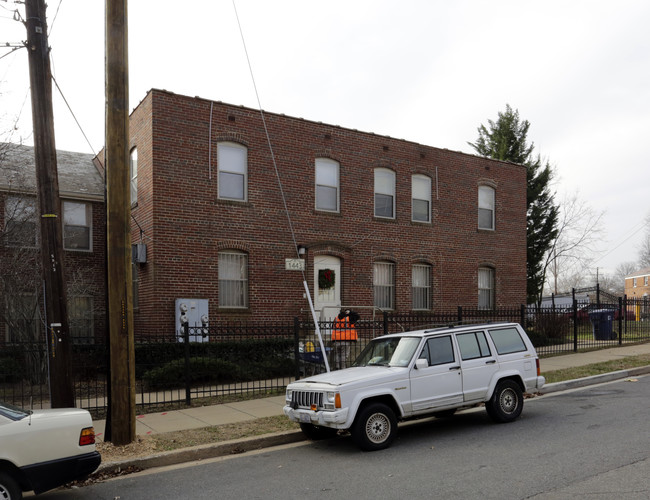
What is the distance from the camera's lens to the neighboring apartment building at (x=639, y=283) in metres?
90.6

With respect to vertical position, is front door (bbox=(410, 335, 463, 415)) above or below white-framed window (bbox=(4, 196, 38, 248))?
below

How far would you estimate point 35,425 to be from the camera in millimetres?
5746

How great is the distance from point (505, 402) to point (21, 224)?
11.8 meters

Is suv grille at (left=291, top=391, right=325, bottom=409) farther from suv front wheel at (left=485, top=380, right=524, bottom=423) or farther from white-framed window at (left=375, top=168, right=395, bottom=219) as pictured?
white-framed window at (left=375, top=168, right=395, bottom=219)

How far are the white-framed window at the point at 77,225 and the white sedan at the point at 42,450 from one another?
13995mm

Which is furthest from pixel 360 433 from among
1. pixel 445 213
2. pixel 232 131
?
pixel 445 213

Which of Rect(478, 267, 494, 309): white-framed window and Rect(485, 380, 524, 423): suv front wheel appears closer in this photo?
Rect(485, 380, 524, 423): suv front wheel

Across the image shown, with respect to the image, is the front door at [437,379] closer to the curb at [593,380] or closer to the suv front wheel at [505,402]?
the suv front wheel at [505,402]


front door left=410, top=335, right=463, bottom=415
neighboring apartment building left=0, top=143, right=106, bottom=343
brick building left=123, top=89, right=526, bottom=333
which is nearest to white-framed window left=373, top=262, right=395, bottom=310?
brick building left=123, top=89, right=526, bottom=333

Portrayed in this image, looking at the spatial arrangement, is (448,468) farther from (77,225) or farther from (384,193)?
(77,225)

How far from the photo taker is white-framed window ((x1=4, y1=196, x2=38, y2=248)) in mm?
14480

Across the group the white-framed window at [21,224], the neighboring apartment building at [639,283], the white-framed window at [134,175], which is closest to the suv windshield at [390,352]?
the white-framed window at [21,224]

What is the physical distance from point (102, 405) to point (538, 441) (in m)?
7.89

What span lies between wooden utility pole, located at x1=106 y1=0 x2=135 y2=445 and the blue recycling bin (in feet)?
55.3
